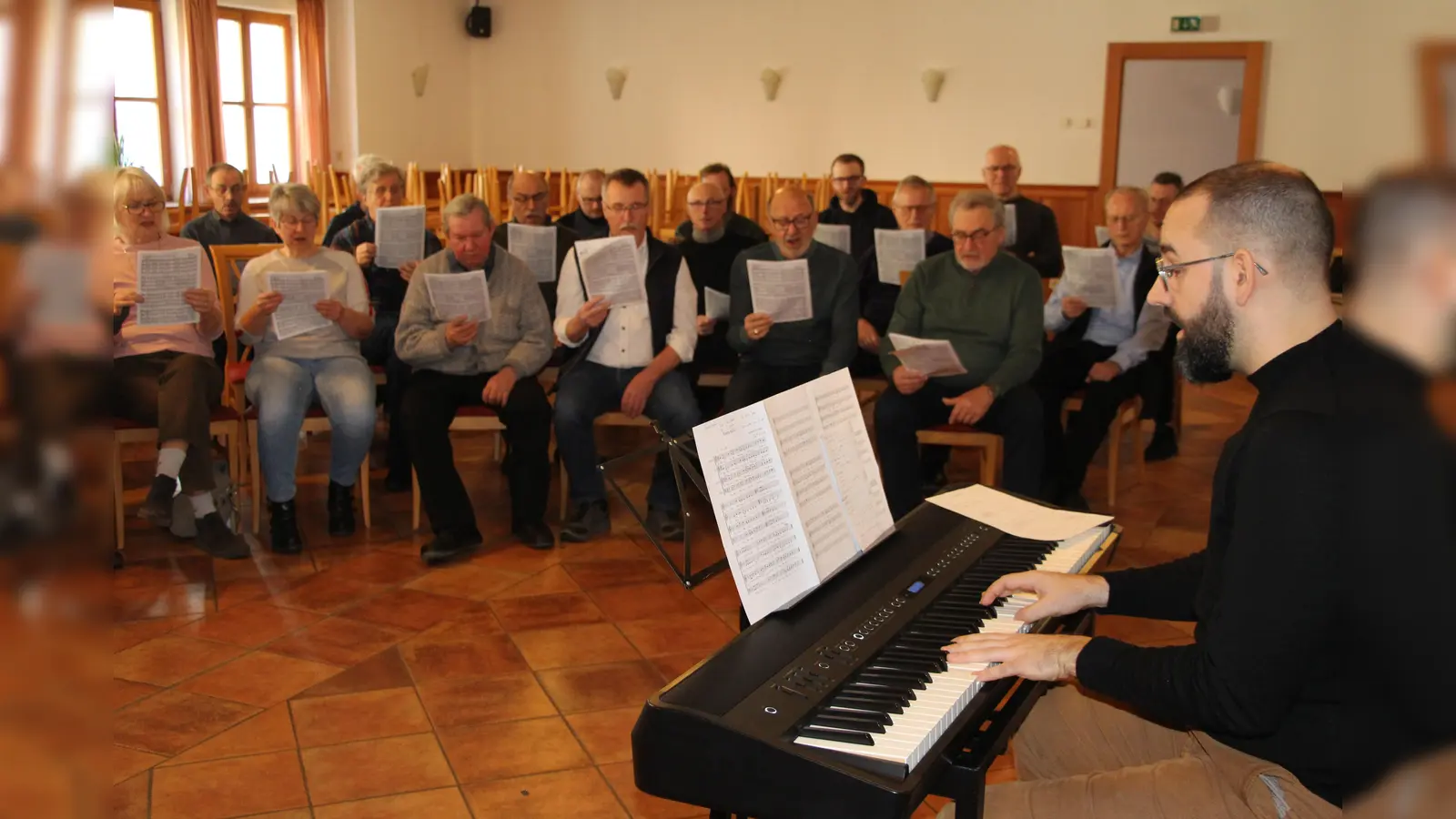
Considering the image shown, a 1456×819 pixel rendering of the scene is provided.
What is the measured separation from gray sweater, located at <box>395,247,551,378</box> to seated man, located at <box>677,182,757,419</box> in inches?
34.2

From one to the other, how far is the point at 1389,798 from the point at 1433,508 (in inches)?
3.4

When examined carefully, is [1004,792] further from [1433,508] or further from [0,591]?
[0,591]

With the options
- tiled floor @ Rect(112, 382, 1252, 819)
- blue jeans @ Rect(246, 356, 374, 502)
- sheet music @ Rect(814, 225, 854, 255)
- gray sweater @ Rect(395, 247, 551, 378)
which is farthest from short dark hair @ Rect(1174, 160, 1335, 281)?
sheet music @ Rect(814, 225, 854, 255)

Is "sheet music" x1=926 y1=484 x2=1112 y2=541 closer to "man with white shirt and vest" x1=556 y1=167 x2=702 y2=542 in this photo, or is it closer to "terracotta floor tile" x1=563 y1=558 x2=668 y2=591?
"terracotta floor tile" x1=563 y1=558 x2=668 y2=591

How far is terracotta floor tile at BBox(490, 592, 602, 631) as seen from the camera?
3.71 meters

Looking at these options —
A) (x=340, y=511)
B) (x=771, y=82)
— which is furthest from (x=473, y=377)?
(x=771, y=82)

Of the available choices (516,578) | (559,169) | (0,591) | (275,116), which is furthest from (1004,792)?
(559,169)

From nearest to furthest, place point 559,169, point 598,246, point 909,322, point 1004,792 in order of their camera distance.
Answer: point 1004,792 → point 598,246 → point 909,322 → point 559,169

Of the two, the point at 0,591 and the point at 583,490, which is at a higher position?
the point at 0,591

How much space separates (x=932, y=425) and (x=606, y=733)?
2.15m

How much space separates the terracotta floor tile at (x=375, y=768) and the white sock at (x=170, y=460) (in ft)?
5.47

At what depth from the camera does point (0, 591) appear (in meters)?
0.28

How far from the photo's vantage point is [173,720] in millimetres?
2994

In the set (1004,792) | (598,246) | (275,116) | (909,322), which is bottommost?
(1004,792)
